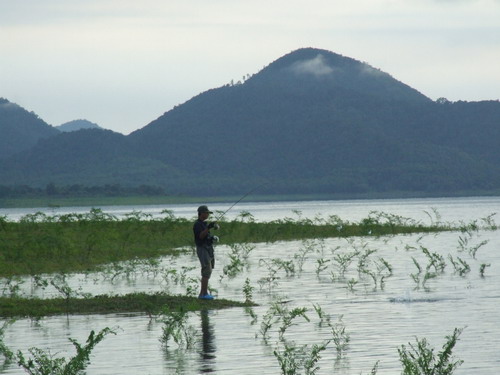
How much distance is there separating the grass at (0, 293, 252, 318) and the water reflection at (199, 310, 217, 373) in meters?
0.79

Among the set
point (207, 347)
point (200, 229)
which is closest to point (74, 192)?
point (200, 229)

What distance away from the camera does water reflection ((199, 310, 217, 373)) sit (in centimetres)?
1419

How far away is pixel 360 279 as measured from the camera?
27562 mm

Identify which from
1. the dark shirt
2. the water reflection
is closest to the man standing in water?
the dark shirt

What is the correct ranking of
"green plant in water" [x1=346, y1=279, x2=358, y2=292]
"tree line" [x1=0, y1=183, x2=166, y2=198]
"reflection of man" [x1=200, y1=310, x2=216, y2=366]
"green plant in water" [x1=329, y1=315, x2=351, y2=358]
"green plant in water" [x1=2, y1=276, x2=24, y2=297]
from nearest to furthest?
"reflection of man" [x1=200, y1=310, x2=216, y2=366] → "green plant in water" [x1=329, y1=315, x2=351, y2=358] → "green plant in water" [x1=2, y1=276, x2=24, y2=297] → "green plant in water" [x1=346, y1=279, x2=358, y2=292] → "tree line" [x1=0, y1=183, x2=166, y2=198]

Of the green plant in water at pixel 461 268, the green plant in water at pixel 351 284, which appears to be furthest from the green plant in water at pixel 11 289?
the green plant in water at pixel 461 268

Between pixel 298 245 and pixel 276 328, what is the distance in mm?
24908

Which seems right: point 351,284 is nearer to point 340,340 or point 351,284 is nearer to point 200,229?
point 200,229

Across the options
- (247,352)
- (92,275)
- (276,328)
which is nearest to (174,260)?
(92,275)

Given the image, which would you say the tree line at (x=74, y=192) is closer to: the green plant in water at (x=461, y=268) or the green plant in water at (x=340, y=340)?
the green plant in water at (x=461, y=268)

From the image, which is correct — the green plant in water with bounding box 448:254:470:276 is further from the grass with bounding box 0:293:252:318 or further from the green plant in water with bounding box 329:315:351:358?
the green plant in water with bounding box 329:315:351:358

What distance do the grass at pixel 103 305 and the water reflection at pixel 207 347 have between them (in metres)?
0.79

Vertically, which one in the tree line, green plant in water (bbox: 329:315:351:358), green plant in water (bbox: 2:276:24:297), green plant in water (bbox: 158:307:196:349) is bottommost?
green plant in water (bbox: 329:315:351:358)

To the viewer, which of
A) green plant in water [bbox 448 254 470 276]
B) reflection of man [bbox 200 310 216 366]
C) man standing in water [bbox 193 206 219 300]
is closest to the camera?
reflection of man [bbox 200 310 216 366]
